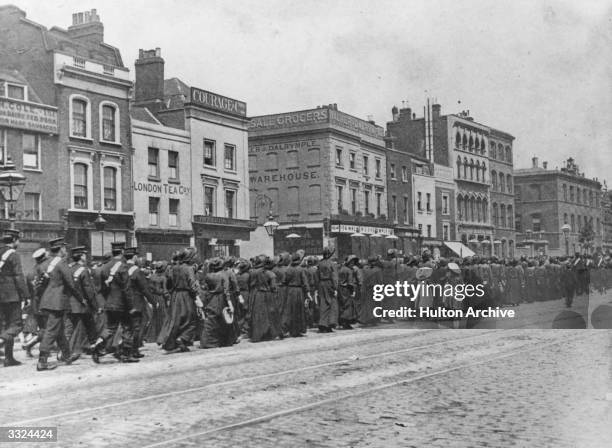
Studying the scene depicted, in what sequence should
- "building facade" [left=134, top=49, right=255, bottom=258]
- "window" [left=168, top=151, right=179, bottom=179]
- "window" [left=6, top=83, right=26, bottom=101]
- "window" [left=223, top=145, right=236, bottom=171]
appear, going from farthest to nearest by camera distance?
"window" [left=223, top=145, right=236, bottom=171] → "building facade" [left=134, top=49, right=255, bottom=258] → "window" [left=168, top=151, right=179, bottom=179] → "window" [left=6, top=83, right=26, bottom=101]

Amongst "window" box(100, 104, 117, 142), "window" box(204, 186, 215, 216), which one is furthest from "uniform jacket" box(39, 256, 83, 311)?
"window" box(204, 186, 215, 216)

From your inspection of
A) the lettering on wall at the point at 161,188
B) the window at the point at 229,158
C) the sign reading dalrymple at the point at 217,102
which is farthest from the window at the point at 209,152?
the lettering on wall at the point at 161,188

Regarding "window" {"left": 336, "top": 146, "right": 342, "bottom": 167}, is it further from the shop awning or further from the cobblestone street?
the cobblestone street

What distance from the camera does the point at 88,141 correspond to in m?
27.4

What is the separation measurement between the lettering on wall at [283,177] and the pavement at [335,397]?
2549 cm

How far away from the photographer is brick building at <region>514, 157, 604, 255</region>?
18922mm

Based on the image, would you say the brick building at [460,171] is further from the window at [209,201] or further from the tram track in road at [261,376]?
the tram track in road at [261,376]

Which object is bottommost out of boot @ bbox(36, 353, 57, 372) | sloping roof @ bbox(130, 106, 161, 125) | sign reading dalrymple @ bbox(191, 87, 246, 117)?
boot @ bbox(36, 353, 57, 372)

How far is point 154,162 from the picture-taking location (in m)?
31.2

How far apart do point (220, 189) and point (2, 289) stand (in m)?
23.6

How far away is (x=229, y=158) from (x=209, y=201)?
279 cm

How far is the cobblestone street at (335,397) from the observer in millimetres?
6625

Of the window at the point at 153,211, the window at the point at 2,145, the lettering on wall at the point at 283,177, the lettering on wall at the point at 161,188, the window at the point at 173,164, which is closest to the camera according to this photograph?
the window at the point at 2,145

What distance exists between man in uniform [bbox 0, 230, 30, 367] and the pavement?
579 mm
